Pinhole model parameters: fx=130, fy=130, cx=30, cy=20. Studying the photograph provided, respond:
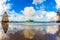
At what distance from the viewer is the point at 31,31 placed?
3.84ft

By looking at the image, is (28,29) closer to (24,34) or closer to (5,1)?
(24,34)

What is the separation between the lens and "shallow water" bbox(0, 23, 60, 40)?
1.08 meters

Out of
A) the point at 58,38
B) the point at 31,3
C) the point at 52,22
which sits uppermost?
the point at 31,3

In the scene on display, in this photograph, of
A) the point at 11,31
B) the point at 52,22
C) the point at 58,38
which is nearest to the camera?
the point at 58,38

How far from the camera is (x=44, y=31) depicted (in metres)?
1.20

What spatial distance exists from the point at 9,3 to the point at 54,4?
49 cm

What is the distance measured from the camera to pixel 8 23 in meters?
1.39

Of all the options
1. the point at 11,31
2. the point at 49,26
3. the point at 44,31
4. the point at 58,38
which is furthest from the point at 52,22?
the point at 11,31

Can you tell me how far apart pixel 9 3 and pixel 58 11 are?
543 mm

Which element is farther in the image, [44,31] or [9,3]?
[9,3]

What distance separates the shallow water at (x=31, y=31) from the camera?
3.55 ft

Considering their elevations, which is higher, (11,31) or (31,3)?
(31,3)

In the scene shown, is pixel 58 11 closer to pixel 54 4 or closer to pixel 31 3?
pixel 54 4

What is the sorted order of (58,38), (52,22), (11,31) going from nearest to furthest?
(58,38), (11,31), (52,22)
